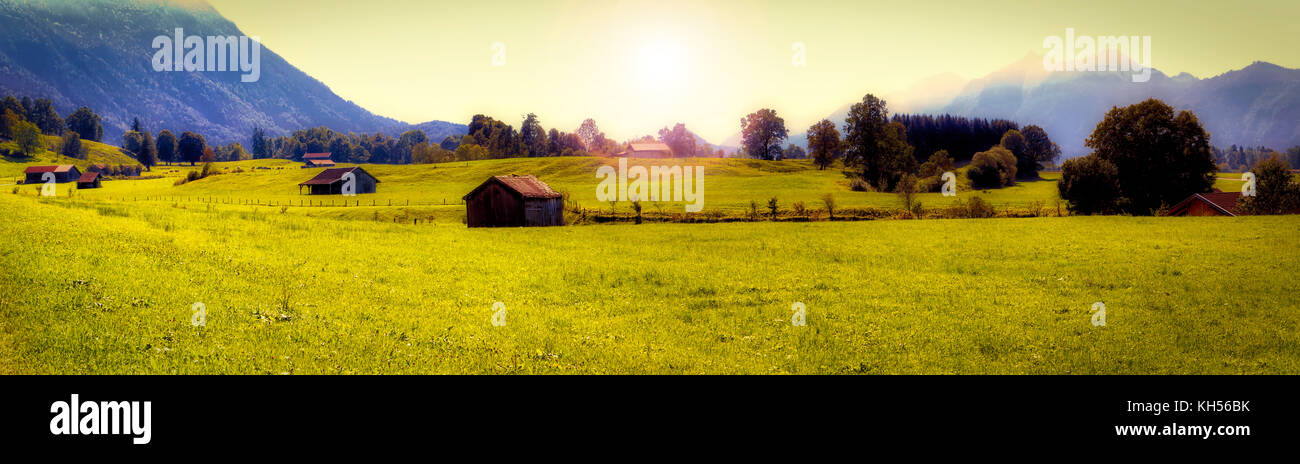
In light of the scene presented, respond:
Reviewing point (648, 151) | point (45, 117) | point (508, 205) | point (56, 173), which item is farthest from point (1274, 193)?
point (45, 117)

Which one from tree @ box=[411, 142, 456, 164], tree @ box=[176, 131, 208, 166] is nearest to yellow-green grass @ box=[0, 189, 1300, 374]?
tree @ box=[411, 142, 456, 164]

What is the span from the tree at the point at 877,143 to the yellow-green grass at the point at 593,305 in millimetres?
63948

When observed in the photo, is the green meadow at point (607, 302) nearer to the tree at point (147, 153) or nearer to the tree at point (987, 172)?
the tree at point (987, 172)

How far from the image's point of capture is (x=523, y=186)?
59.6 metres

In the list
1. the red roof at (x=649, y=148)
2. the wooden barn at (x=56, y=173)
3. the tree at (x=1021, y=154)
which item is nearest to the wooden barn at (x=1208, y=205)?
the tree at (x=1021, y=154)

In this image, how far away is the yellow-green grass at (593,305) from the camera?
43.8 feet

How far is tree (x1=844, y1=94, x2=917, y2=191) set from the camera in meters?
100

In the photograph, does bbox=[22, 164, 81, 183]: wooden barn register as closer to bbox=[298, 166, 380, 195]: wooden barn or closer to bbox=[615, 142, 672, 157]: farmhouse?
bbox=[298, 166, 380, 195]: wooden barn

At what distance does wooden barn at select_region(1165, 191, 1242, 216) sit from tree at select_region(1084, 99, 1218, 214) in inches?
72.7

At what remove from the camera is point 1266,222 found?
47.7 metres

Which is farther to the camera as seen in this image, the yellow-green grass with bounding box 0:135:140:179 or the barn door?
the yellow-green grass with bounding box 0:135:140:179

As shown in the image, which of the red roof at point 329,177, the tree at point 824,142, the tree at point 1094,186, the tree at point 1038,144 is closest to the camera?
the tree at point 1094,186
